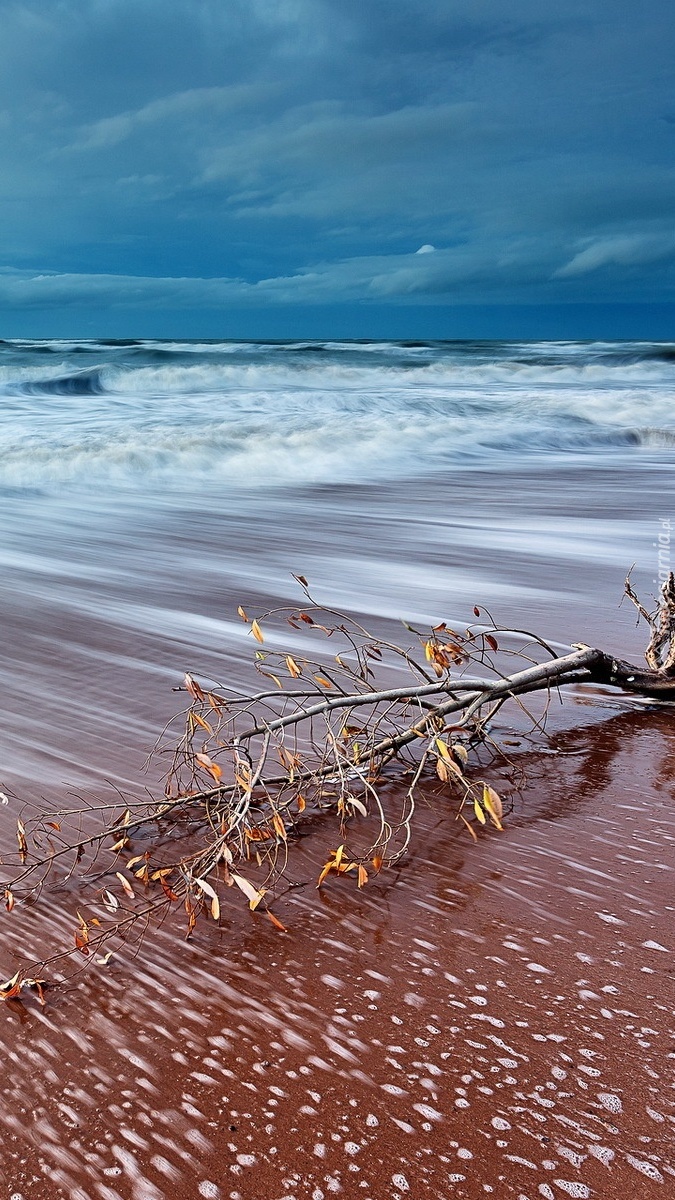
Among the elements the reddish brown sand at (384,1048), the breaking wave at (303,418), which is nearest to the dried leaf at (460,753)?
the reddish brown sand at (384,1048)

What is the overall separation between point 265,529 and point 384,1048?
5.62 metres

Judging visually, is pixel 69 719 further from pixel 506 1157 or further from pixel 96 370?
pixel 96 370

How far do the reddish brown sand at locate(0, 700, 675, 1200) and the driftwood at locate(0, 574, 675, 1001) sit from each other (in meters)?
0.09

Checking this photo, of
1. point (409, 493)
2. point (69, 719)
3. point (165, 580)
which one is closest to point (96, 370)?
point (409, 493)

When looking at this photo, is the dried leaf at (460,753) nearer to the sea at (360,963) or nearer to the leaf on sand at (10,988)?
the sea at (360,963)

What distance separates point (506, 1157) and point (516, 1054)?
18cm

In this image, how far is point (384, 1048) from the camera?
1.46 m

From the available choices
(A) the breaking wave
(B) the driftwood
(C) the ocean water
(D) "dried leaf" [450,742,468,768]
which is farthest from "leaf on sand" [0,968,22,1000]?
(A) the breaking wave

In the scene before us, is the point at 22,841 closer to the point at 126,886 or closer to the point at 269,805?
the point at 126,886

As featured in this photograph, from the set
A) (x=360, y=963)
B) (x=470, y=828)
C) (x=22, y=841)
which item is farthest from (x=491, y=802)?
(x=22, y=841)

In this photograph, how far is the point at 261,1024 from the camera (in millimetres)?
1522

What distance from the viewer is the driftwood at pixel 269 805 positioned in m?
1.84

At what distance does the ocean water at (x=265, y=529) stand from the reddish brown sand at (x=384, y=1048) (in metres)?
0.89

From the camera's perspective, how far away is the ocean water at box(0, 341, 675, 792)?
3395mm
